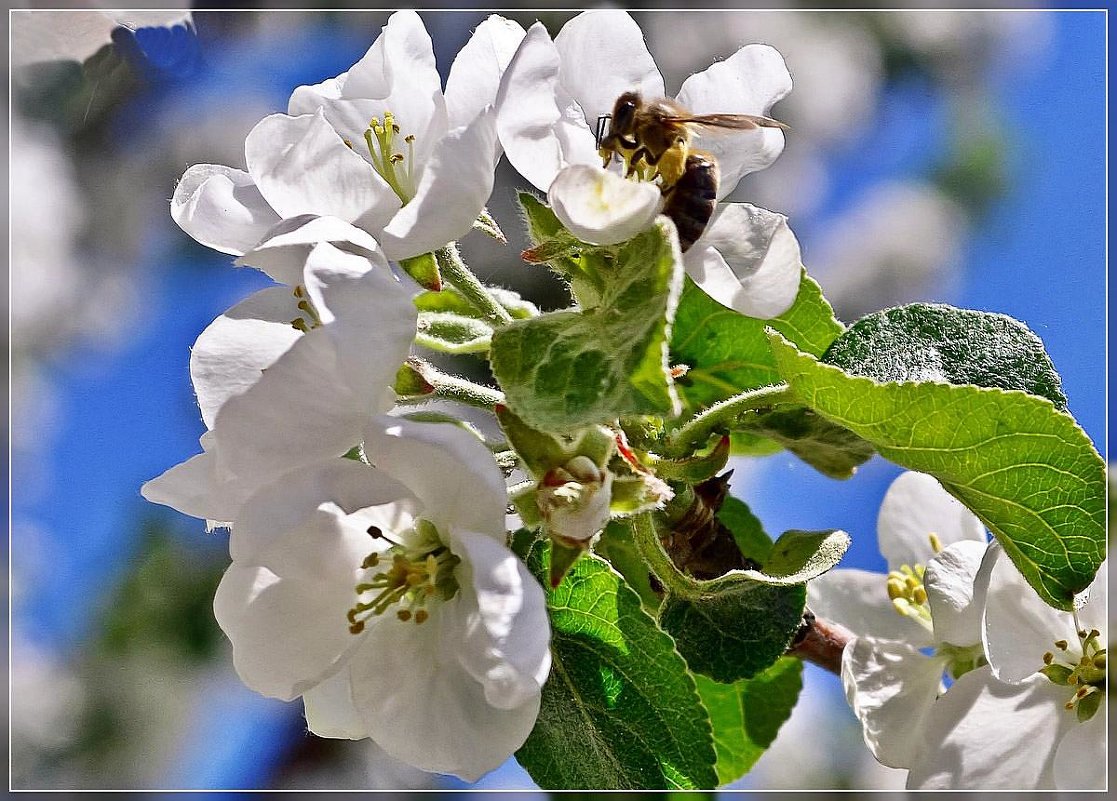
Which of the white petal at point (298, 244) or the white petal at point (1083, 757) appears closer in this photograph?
the white petal at point (298, 244)

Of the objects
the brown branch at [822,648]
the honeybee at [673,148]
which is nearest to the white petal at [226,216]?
Answer: the honeybee at [673,148]

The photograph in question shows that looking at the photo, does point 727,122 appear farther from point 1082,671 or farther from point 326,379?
point 1082,671

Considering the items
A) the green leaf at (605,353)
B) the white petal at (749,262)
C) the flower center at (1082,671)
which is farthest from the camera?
the flower center at (1082,671)

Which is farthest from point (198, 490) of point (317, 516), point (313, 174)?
point (313, 174)

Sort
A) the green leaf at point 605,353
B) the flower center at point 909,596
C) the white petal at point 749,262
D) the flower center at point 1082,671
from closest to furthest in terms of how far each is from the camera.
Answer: the green leaf at point 605,353, the white petal at point 749,262, the flower center at point 1082,671, the flower center at point 909,596

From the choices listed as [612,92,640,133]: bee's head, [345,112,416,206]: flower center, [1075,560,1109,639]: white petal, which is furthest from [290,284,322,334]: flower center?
[1075,560,1109,639]: white petal

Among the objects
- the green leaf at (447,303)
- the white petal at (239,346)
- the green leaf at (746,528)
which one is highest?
the white petal at (239,346)

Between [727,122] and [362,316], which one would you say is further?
[727,122]

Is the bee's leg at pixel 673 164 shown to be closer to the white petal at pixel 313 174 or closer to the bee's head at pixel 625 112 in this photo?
the bee's head at pixel 625 112

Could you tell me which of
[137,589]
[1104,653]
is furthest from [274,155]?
[137,589]
